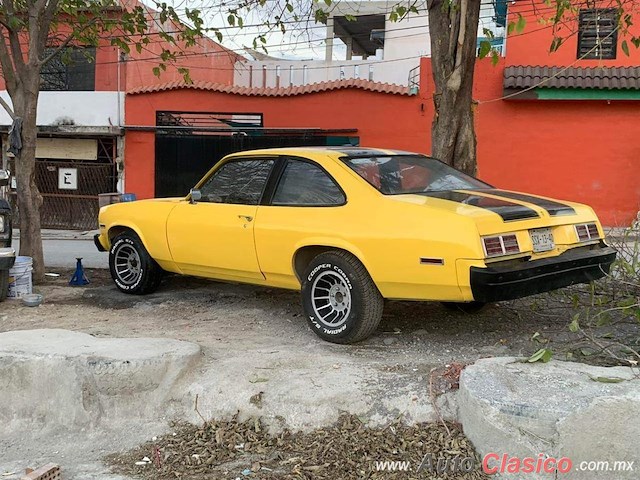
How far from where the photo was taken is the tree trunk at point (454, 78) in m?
6.30

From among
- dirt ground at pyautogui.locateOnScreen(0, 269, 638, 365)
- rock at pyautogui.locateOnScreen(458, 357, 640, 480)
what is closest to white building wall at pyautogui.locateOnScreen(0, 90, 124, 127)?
dirt ground at pyautogui.locateOnScreen(0, 269, 638, 365)

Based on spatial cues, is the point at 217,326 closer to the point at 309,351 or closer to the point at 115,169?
the point at 309,351

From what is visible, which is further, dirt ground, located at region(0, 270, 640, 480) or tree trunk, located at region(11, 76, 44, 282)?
tree trunk, located at region(11, 76, 44, 282)

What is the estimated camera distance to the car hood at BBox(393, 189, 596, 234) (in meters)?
4.19

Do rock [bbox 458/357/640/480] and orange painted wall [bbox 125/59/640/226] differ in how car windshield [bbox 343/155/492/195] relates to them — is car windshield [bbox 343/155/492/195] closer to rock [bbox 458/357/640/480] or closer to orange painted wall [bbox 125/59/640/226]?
rock [bbox 458/357/640/480]

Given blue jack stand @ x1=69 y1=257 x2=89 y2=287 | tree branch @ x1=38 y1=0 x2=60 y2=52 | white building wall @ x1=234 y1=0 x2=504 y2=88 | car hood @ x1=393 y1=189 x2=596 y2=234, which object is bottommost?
blue jack stand @ x1=69 y1=257 x2=89 y2=287

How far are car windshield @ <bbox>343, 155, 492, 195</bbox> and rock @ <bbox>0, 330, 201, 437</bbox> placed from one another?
6.33ft

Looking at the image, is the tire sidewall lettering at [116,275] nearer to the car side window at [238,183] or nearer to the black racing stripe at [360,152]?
the car side window at [238,183]

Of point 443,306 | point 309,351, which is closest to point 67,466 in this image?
point 309,351

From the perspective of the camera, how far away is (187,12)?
7895 millimetres

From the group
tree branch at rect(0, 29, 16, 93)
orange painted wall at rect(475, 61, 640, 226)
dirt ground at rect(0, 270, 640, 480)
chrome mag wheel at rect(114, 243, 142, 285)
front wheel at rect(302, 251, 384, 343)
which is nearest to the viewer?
dirt ground at rect(0, 270, 640, 480)

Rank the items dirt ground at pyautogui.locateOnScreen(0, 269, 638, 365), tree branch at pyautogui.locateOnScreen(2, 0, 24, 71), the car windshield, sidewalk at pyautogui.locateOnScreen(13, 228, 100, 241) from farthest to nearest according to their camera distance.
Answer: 1. sidewalk at pyautogui.locateOnScreen(13, 228, 100, 241)
2. tree branch at pyautogui.locateOnScreen(2, 0, 24, 71)
3. the car windshield
4. dirt ground at pyautogui.locateOnScreen(0, 269, 638, 365)

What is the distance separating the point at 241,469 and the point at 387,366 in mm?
1256

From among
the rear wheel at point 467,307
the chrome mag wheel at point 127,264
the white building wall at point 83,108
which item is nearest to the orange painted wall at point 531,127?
the white building wall at point 83,108
